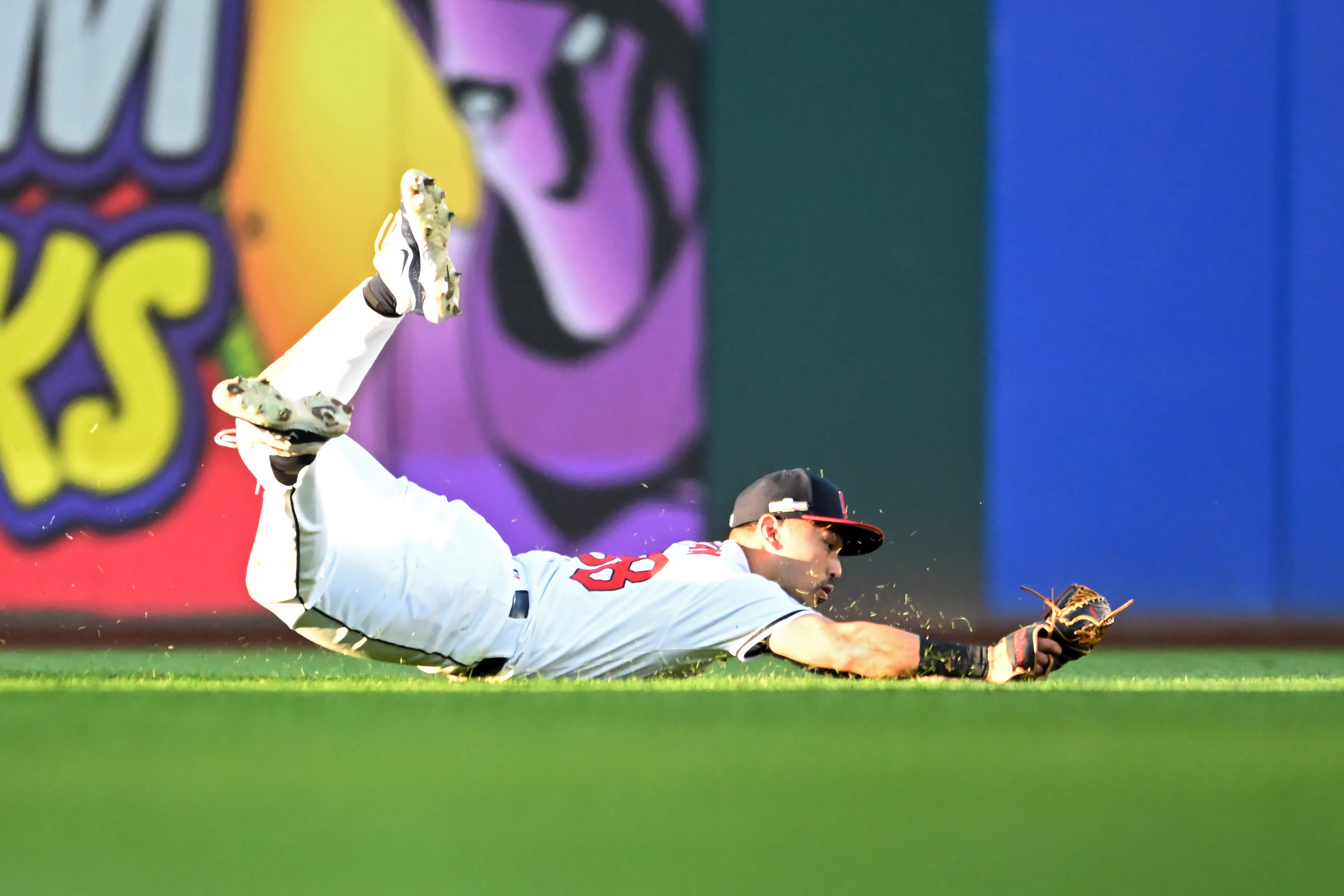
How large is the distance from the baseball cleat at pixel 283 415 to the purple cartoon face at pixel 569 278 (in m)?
3.65

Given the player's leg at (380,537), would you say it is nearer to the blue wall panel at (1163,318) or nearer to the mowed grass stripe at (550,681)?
the mowed grass stripe at (550,681)

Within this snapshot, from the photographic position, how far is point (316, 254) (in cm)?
643

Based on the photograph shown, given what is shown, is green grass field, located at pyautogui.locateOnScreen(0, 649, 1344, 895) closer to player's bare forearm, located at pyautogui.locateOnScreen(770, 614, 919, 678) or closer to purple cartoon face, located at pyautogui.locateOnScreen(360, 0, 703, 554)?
player's bare forearm, located at pyautogui.locateOnScreen(770, 614, 919, 678)

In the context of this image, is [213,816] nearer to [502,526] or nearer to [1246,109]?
[502,526]

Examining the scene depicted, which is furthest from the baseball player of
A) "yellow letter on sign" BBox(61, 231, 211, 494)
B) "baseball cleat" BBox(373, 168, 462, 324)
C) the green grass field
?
"yellow letter on sign" BBox(61, 231, 211, 494)

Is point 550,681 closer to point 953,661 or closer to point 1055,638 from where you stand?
point 953,661

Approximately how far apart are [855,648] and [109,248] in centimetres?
469

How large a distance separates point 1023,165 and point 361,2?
2.95 m

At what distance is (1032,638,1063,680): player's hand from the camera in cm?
282

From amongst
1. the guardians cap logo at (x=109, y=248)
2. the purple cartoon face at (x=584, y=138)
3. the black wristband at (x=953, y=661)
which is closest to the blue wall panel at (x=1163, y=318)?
the purple cartoon face at (x=584, y=138)

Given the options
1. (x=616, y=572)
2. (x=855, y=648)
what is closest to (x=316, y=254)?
(x=616, y=572)

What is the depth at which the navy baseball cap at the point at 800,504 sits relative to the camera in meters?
3.35

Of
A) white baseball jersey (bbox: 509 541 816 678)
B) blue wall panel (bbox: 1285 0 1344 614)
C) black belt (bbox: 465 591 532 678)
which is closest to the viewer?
white baseball jersey (bbox: 509 541 816 678)

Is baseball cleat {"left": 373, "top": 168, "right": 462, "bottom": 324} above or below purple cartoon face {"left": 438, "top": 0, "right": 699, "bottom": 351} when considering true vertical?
below
